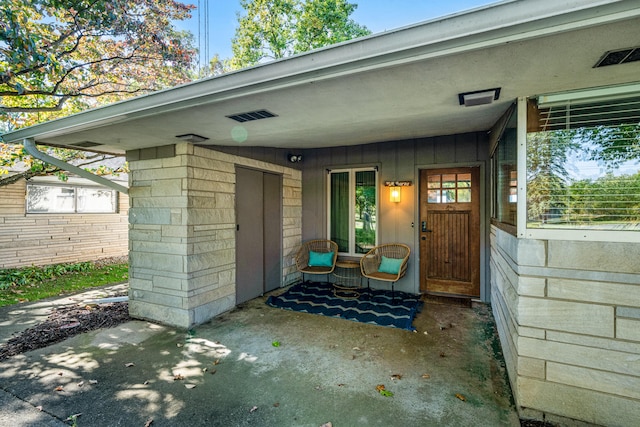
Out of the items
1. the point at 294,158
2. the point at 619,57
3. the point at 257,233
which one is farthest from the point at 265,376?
the point at 294,158

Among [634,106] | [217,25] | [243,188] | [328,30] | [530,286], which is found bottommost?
[530,286]

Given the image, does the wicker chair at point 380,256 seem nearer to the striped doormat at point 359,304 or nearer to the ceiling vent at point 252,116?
the striped doormat at point 359,304

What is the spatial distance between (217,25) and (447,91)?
10717 mm

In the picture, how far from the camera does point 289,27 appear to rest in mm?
12469

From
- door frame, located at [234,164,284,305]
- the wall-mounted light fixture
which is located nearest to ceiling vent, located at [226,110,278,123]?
the wall-mounted light fixture

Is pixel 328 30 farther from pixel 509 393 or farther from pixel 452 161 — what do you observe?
pixel 509 393

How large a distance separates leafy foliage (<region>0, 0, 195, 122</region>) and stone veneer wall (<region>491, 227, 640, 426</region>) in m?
5.85

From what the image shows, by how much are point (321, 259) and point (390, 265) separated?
1.20 m

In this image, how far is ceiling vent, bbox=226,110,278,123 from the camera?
2.63m

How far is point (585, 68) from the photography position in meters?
1.73

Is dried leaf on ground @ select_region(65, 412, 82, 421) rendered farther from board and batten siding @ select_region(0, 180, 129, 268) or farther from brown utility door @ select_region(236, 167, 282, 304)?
board and batten siding @ select_region(0, 180, 129, 268)

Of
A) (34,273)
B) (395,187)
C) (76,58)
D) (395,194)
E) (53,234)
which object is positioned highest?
(76,58)

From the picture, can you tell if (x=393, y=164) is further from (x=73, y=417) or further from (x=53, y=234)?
(x=53, y=234)

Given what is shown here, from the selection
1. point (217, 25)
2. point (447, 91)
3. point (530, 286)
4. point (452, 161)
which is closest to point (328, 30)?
point (217, 25)
